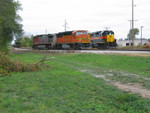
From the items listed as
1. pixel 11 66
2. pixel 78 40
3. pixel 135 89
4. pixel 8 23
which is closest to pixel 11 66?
pixel 11 66

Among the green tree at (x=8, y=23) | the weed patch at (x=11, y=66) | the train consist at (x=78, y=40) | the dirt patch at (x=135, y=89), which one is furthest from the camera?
the train consist at (x=78, y=40)

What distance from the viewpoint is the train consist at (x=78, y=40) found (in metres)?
36.6

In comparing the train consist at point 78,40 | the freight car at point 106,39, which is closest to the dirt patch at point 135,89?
the train consist at point 78,40

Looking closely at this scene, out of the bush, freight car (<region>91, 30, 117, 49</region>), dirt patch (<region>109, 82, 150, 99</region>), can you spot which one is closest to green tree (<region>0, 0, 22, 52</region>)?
the bush

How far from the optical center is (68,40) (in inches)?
1511

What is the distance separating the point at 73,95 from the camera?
6.20m

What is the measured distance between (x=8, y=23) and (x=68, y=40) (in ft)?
42.3

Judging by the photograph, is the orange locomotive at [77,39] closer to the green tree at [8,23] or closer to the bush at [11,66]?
the green tree at [8,23]

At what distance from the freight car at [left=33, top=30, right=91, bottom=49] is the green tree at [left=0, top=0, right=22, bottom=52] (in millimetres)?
9287

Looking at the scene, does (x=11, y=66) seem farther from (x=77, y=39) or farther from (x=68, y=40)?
(x=68, y=40)

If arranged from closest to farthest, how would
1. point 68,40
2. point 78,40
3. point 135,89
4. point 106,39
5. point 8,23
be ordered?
point 135,89 < point 8,23 < point 78,40 < point 68,40 < point 106,39

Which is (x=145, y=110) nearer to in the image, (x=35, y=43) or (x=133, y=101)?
(x=133, y=101)

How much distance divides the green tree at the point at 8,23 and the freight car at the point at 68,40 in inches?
366

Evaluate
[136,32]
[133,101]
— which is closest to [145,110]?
[133,101]
